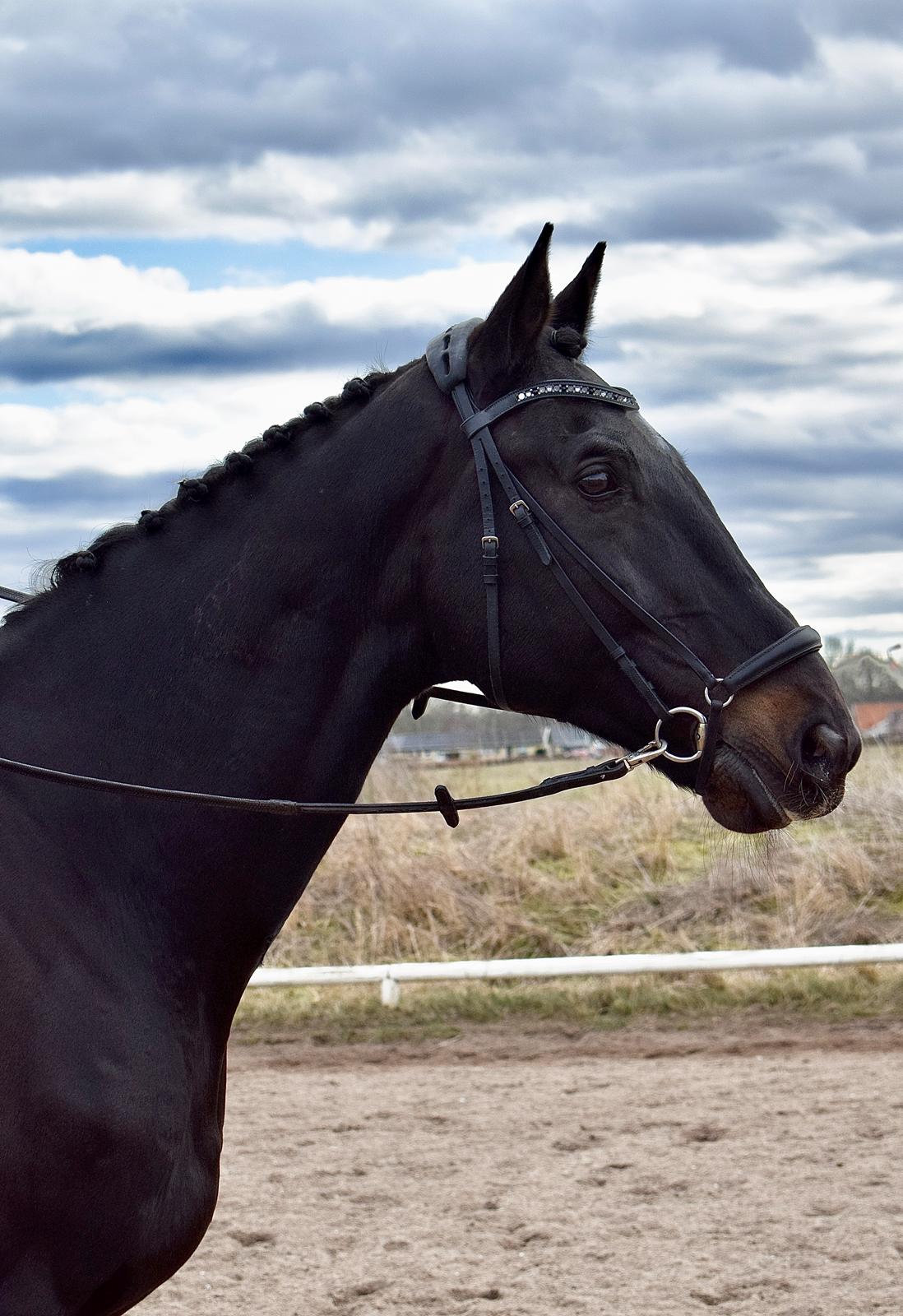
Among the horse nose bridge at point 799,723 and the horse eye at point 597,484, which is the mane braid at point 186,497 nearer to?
the horse eye at point 597,484

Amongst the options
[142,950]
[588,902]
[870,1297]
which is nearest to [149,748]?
[142,950]

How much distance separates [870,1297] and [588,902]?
6.11 meters

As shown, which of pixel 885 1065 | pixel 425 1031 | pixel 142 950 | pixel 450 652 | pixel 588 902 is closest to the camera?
pixel 142 950

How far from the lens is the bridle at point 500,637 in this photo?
8.72 feet

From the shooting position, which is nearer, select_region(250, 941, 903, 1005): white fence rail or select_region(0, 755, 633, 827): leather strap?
select_region(0, 755, 633, 827): leather strap

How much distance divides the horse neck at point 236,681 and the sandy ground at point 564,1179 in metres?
2.72

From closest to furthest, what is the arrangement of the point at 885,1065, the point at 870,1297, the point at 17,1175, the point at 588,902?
the point at 17,1175 < the point at 870,1297 < the point at 885,1065 < the point at 588,902

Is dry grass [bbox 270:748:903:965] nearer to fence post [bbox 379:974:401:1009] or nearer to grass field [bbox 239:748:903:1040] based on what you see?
grass field [bbox 239:748:903:1040]

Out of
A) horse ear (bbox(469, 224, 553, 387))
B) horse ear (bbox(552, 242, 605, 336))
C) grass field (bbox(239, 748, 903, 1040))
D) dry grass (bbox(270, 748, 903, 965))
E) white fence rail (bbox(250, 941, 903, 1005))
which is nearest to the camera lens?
horse ear (bbox(469, 224, 553, 387))

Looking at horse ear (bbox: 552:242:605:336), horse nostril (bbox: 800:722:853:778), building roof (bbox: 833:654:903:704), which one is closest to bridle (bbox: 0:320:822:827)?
horse nostril (bbox: 800:722:853:778)

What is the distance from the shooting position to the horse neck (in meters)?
2.75

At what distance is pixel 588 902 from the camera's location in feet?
35.2

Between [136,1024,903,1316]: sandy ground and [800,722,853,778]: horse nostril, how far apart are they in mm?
2868

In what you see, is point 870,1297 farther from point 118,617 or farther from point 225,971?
point 118,617
